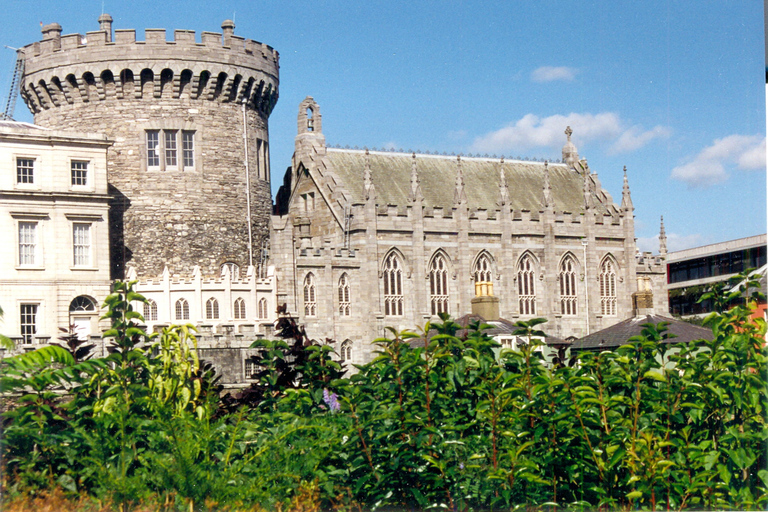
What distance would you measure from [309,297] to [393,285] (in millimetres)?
5676

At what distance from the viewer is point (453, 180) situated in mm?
63000

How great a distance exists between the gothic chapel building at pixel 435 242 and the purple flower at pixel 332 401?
1476 inches

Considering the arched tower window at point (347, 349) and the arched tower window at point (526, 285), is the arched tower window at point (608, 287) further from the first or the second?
the arched tower window at point (347, 349)

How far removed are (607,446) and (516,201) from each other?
175 ft

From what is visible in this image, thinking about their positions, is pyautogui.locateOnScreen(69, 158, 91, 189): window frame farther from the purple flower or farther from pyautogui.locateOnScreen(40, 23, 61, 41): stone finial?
the purple flower

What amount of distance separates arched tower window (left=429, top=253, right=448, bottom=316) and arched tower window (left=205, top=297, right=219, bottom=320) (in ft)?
43.4

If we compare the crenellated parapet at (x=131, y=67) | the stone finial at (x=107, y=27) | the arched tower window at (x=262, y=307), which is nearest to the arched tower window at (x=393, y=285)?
the arched tower window at (x=262, y=307)

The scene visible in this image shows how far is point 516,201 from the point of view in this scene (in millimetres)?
63844

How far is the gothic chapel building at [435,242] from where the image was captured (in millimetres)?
53250

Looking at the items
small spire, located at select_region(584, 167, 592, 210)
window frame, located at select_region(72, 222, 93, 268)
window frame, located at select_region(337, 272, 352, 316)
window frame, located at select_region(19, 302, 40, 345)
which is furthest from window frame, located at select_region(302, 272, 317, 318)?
small spire, located at select_region(584, 167, 592, 210)

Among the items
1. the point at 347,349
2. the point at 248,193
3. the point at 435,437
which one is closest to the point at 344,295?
the point at 347,349

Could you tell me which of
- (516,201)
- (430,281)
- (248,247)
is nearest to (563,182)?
(516,201)

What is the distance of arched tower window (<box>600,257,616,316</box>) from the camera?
63.5 meters

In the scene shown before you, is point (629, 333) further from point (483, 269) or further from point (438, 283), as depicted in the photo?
point (483, 269)
